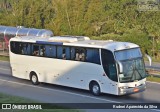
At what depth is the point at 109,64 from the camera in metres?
20.6

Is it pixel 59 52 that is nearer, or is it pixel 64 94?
pixel 64 94

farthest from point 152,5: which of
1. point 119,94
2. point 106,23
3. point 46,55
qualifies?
point 119,94

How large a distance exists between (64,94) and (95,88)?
168cm

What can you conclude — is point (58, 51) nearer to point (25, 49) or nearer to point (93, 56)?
point (93, 56)

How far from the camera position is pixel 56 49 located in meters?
23.8

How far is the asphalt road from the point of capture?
20.1 metres

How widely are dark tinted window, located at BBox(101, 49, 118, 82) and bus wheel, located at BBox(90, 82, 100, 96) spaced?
40.0 inches

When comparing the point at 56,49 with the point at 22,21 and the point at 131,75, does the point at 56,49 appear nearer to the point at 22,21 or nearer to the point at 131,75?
the point at 131,75

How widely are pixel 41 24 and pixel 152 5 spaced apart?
14498mm

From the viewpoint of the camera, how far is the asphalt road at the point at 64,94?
20.1 m

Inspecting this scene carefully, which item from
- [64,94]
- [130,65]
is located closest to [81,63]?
[64,94]

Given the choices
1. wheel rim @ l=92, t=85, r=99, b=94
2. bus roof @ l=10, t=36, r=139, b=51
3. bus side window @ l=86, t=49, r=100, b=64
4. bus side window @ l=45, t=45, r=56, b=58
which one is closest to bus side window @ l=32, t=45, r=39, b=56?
bus roof @ l=10, t=36, r=139, b=51

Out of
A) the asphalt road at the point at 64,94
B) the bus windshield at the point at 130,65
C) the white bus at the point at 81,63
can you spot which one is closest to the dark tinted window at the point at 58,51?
the white bus at the point at 81,63

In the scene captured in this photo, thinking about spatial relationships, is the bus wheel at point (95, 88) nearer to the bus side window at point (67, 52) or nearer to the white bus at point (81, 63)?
the white bus at point (81, 63)
